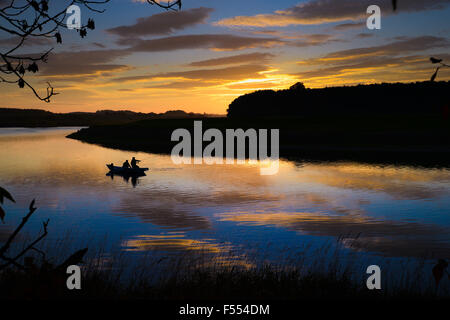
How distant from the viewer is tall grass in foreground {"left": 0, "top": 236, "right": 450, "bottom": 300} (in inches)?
299

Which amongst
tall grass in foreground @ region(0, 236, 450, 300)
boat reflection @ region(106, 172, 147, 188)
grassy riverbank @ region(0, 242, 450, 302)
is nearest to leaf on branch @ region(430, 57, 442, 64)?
tall grass in foreground @ region(0, 236, 450, 300)

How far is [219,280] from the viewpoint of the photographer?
1002 cm

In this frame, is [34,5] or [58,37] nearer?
[34,5]

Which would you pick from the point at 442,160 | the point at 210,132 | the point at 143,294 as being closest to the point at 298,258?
the point at 143,294

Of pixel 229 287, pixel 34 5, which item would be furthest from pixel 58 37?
pixel 229 287

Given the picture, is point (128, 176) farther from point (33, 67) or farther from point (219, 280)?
point (33, 67)

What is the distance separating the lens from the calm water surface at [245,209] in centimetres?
1638

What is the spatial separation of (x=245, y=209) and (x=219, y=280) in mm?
13458

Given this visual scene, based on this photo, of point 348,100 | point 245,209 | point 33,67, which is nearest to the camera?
point 33,67

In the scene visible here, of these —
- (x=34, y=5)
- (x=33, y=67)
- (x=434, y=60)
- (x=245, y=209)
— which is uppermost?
(x=34, y=5)

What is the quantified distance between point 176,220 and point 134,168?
17783mm

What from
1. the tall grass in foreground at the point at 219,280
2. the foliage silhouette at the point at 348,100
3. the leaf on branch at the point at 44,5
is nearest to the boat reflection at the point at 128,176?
the tall grass in foreground at the point at 219,280

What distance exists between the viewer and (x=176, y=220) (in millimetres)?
20641
